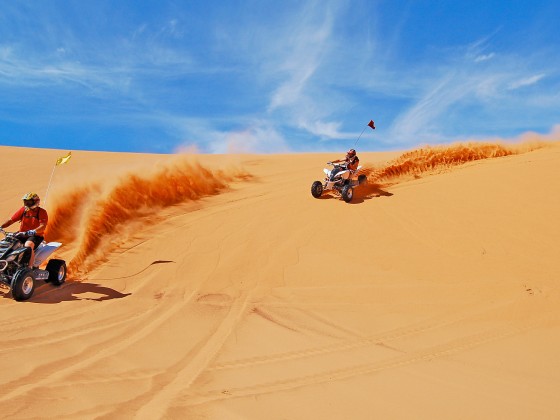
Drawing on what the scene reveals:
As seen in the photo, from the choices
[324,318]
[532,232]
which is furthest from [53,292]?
[532,232]

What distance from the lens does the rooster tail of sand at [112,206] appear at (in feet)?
30.2

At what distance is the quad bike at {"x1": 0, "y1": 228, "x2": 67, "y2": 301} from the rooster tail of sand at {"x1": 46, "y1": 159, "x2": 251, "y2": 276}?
0.87 meters

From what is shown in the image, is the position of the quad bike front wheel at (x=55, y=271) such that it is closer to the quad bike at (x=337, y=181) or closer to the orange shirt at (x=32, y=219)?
the orange shirt at (x=32, y=219)

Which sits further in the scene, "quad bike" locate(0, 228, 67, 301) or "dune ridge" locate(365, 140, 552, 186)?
"dune ridge" locate(365, 140, 552, 186)

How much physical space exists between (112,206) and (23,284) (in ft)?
12.8

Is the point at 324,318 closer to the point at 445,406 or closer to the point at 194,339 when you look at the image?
the point at 194,339

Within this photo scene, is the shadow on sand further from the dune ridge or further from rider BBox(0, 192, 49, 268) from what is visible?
the dune ridge

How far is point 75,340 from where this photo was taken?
196 inches

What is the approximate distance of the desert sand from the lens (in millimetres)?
3637

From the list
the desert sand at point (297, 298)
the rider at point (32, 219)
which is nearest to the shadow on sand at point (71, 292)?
the desert sand at point (297, 298)

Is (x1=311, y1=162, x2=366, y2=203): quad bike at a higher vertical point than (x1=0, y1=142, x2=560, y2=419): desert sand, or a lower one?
higher

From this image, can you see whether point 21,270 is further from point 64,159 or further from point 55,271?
point 64,159

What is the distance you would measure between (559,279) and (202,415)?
644cm

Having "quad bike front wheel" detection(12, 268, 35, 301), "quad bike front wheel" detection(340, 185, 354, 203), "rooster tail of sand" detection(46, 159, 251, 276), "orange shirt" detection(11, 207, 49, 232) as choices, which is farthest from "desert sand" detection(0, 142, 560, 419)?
"orange shirt" detection(11, 207, 49, 232)
